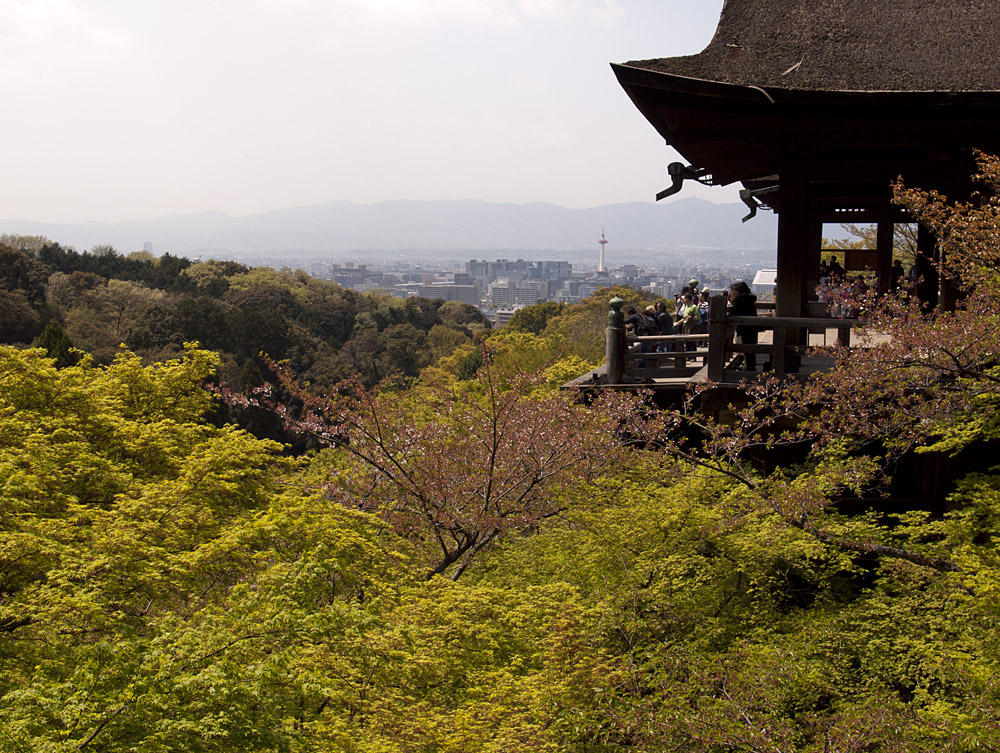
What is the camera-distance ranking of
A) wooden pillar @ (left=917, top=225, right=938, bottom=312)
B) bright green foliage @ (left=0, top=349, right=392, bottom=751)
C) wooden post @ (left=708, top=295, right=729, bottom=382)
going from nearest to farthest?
bright green foliage @ (left=0, top=349, right=392, bottom=751) → wooden post @ (left=708, top=295, right=729, bottom=382) → wooden pillar @ (left=917, top=225, right=938, bottom=312)

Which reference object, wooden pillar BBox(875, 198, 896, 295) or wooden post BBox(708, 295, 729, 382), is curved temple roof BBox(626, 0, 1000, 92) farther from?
wooden pillar BBox(875, 198, 896, 295)

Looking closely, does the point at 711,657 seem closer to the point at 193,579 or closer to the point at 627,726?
the point at 627,726

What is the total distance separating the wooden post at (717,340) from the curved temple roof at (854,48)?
218cm

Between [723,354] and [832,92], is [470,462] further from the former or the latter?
[832,92]

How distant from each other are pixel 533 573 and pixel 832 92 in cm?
595

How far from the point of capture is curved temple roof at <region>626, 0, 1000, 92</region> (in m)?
8.31

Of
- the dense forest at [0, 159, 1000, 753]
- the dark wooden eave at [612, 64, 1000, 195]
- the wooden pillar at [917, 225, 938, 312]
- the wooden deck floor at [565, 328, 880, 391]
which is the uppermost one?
the dark wooden eave at [612, 64, 1000, 195]

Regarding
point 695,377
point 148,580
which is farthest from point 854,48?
point 148,580

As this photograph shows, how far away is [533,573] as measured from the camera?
10031 millimetres

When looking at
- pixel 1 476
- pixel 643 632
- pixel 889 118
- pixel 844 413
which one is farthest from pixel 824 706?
pixel 1 476

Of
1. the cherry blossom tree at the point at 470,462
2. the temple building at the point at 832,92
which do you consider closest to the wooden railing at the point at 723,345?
the temple building at the point at 832,92

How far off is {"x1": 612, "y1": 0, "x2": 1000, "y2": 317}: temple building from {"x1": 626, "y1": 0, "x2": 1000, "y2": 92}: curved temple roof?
0.04ft

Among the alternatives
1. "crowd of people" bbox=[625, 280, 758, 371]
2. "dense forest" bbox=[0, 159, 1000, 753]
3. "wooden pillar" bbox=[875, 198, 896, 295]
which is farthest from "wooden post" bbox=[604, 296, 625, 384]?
"wooden pillar" bbox=[875, 198, 896, 295]

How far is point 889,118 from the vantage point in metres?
8.44
